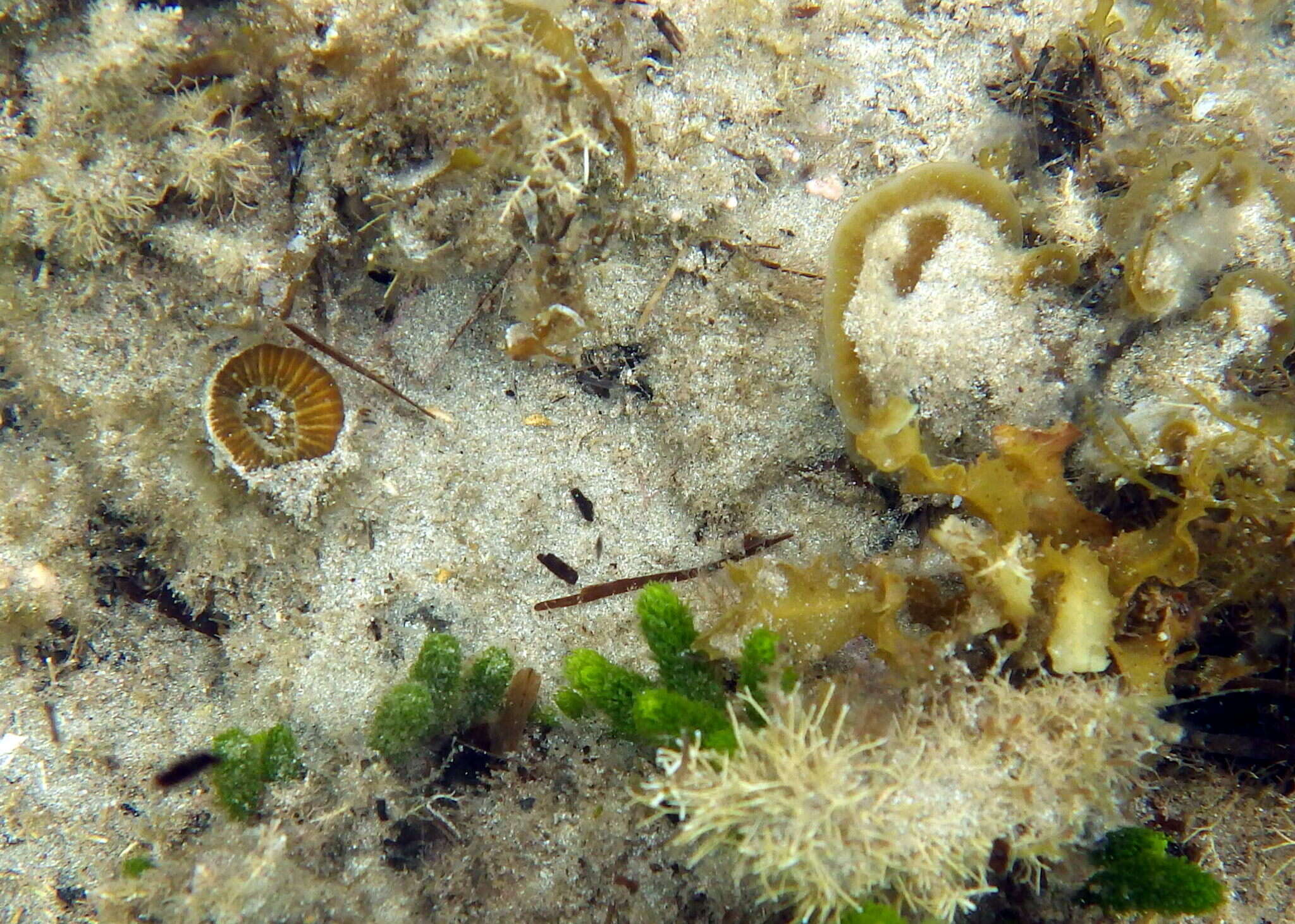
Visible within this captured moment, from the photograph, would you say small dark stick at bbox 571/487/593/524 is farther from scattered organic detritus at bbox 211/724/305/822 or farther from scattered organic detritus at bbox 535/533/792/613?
scattered organic detritus at bbox 211/724/305/822

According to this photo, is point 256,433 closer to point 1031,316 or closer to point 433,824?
point 433,824

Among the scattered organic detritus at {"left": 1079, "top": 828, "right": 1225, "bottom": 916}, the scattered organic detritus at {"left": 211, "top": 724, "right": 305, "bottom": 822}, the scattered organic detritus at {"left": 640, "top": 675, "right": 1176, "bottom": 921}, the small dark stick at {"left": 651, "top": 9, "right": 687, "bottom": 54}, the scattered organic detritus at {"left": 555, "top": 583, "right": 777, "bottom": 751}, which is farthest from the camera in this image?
the small dark stick at {"left": 651, "top": 9, "right": 687, "bottom": 54}

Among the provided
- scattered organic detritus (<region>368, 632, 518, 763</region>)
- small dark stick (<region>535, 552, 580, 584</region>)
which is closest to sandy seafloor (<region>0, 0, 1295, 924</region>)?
small dark stick (<region>535, 552, 580, 584</region>)

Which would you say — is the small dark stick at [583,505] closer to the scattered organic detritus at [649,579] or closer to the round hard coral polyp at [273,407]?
the scattered organic detritus at [649,579]

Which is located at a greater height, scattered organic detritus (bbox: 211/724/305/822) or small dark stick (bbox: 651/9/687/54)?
small dark stick (bbox: 651/9/687/54)

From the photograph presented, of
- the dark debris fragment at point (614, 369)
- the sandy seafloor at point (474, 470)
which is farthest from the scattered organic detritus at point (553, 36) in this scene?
the dark debris fragment at point (614, 369)

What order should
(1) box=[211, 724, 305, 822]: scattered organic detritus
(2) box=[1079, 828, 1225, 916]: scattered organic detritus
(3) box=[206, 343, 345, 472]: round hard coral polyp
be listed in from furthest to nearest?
(3) box=[206, 343, 345, 472]: round hard coral polyp, (1) box=[211, 724, 305, 822]: scattered organic detritus, (2) box=[1079, 828, 1225, 916]: scattered organic detritus
